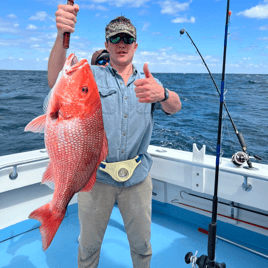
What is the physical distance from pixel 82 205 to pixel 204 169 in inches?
62.8

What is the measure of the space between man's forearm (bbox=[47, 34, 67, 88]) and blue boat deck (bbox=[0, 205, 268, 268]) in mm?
2220

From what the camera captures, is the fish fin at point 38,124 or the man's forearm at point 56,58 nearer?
the fish fin at point 38,124

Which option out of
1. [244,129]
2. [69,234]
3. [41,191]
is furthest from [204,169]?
[244,129]

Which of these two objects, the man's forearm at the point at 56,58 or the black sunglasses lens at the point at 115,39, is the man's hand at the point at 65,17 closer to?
the man's forearm at the point at 56,58

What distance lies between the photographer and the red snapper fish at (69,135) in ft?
4.18

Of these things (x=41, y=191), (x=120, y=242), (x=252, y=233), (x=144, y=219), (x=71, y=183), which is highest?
(x=71, y=183)

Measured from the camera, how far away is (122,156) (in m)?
2.01

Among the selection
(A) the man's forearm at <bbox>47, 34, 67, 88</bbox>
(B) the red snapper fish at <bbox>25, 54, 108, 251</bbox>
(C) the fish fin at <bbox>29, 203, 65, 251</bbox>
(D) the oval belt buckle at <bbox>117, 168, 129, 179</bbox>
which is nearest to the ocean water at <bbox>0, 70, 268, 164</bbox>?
(D) the oval belt buckle at <bbox>117, 168, 129, 179</bbox>

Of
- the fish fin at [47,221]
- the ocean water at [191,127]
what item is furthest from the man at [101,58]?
the ocean water at [191,127]

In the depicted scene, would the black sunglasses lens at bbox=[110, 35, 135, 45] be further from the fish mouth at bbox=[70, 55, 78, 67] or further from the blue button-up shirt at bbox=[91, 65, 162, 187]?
the fish mouth at bbox=[70, 55, 78, 67]

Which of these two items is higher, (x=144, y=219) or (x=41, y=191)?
(x=144, y=219)

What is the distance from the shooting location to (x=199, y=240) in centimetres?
331

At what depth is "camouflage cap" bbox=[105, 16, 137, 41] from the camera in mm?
1898

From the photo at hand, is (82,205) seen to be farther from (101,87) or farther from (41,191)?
(41,191)
